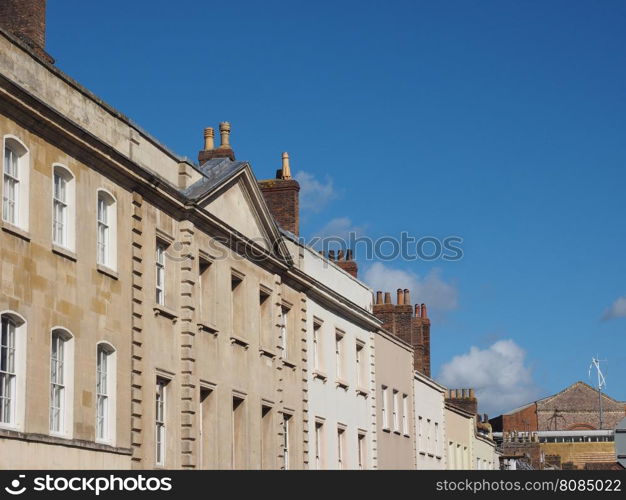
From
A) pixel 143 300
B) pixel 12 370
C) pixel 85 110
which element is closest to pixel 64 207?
pixel 85 110

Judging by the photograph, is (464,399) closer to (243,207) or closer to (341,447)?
(341,447)

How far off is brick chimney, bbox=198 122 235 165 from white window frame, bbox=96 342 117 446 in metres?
10.6

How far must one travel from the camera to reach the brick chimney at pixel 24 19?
26406 mm

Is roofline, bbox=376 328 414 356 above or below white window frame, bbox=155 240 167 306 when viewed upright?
above

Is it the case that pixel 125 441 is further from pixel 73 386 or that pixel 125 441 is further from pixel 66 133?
pixel 66 133

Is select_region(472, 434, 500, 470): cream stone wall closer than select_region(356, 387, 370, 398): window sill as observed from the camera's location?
No

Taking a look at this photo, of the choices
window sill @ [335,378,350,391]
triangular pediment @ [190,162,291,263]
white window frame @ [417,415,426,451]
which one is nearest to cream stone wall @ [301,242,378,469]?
window sill @ [335,378,350,391]

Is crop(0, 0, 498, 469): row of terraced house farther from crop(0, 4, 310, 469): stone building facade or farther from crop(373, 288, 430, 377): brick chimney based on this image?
crop(373, 288, 430, 377): brick chimney

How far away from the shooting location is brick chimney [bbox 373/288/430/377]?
5334 cm

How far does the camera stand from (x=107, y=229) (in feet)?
86.5

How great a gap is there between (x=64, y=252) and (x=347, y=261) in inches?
1006

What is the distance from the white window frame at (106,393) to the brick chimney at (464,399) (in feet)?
142

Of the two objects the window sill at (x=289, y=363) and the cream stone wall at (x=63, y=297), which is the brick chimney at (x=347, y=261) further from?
the cream stone wall at (x=63, y=297)

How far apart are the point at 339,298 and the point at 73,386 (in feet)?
61.9
